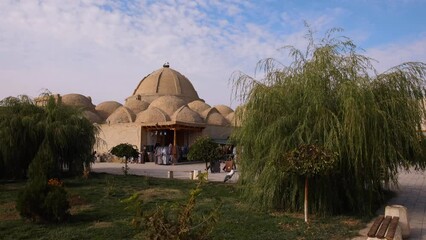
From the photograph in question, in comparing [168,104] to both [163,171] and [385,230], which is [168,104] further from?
[385,230]

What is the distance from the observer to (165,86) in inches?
1822

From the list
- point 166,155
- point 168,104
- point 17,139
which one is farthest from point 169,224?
point 168,104

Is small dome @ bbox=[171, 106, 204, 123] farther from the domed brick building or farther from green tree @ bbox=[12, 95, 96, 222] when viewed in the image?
green tree @ bbox=[12, 95, 96, 222]

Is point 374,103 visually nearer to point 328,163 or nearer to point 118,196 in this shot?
point 328,163

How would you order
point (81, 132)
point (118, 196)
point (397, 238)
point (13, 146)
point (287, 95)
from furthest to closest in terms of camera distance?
point (81, 132) < point (13, 146) < point (118, 196) < point (287, 95) < point (397, 238)

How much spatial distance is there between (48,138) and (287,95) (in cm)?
953

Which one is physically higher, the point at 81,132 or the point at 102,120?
the point at 102,120

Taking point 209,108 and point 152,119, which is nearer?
point 152,119

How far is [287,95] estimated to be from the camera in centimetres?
884

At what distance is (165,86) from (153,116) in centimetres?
1339

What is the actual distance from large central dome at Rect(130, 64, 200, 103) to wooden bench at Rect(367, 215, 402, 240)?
38701mm

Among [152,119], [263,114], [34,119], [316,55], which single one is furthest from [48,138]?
[152,119]

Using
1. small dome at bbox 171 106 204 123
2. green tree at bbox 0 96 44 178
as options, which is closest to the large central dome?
small dome at bbox 171 106 204 123

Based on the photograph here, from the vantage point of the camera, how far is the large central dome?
45.6 m
